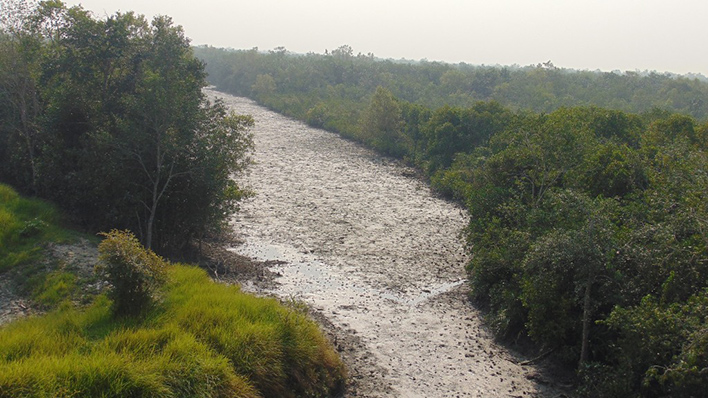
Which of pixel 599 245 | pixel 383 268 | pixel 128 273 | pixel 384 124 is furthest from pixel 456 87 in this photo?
pixel 128 273

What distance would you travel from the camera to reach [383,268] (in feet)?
62.7

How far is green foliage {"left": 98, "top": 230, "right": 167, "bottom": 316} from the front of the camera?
10.3 metres

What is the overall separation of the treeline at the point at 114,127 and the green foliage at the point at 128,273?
5557mm

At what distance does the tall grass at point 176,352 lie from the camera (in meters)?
8.31

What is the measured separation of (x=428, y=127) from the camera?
37.7 metres

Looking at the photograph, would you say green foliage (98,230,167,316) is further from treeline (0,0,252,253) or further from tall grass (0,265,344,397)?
treeline (0,0,252,253)

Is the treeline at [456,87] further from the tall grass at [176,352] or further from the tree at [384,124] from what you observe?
the tall grass at [176,352]

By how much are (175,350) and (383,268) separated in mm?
10539

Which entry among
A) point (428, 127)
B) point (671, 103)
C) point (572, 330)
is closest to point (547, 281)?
point (572, 330)

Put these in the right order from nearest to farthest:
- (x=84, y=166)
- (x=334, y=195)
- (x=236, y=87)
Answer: (x=84, y=166) → (x=334, y=195) → (x=236, y=87)

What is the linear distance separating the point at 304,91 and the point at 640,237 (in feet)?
238

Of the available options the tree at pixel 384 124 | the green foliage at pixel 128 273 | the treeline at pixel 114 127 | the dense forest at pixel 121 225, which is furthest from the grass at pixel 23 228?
the tree at pixel 384 124

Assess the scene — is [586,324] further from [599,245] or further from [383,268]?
[383,268]

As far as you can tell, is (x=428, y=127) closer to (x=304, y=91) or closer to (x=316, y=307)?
(x=316, y=307)
